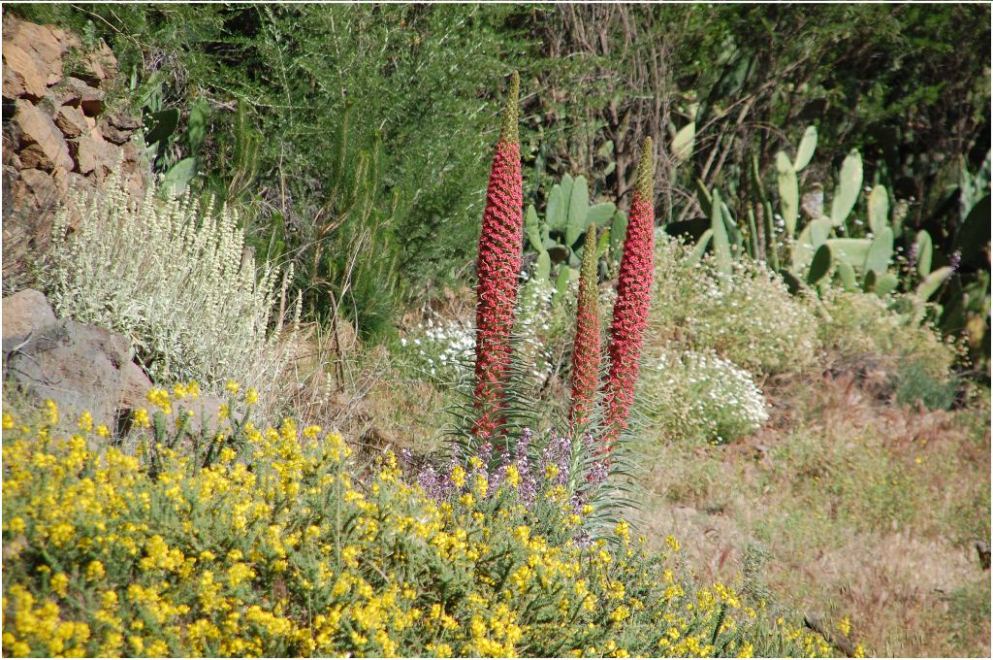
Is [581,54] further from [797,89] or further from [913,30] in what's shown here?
[913,30]

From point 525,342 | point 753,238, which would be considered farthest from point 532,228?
point 525,342

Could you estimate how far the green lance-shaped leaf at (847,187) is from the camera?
31.1 ft

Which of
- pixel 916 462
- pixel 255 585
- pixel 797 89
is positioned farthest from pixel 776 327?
pixel 255 585

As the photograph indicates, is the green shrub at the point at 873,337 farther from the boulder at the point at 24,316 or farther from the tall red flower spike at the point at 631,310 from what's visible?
the boulder at the point at 24,316

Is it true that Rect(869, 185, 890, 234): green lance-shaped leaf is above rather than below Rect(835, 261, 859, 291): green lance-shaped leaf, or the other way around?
above

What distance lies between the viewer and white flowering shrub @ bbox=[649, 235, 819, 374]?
24.4 ft

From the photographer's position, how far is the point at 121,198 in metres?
4.68

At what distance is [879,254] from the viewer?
889 cm

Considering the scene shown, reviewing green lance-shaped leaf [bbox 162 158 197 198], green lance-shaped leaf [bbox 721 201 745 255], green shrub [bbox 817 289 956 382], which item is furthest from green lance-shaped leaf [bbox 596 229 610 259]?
green lance-shaped leaf [bbox 162 158 197 198]

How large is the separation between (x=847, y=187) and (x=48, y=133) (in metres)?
7.06

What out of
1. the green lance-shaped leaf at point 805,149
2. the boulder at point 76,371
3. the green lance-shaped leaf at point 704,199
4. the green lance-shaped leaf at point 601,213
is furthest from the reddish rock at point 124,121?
the green lance-shaped leaf at point 805,149

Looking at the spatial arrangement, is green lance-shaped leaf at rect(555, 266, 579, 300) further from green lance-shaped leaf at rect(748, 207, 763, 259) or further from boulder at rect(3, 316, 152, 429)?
boulder at rect(3, 316, 152, 429)

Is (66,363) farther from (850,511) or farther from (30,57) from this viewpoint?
(850,511)

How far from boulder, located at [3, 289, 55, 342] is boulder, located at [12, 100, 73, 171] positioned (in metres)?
1.27
